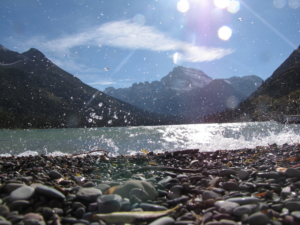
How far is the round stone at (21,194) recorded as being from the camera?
12.7 feet

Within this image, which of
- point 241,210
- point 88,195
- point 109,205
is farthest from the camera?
point 88,195

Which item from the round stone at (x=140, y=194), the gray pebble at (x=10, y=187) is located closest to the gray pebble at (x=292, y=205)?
the round stone at (x=140, y=194)

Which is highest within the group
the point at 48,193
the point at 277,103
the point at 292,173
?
the point at 277,103

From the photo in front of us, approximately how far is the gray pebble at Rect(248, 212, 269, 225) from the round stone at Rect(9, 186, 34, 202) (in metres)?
3.87

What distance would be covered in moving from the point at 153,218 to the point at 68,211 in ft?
5.14

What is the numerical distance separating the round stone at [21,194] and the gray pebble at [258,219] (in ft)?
12.7

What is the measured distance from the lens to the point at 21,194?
3.96 metres

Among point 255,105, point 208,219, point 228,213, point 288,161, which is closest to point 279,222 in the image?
point 228,213

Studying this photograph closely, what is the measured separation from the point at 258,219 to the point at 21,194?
162 inches

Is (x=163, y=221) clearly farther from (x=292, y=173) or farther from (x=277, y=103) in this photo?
(x=277, y=103)

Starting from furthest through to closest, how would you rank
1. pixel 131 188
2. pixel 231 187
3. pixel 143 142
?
pixel 143 142 → pixel 231 187 → pixel 131 188

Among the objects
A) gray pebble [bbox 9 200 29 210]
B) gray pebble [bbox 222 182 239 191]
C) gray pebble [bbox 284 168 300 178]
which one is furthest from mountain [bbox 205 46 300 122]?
gray pebble [bbox 9 200 29 210]

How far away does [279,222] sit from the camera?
3078 millimetres

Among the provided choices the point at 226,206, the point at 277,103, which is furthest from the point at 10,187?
the point at 277,103
